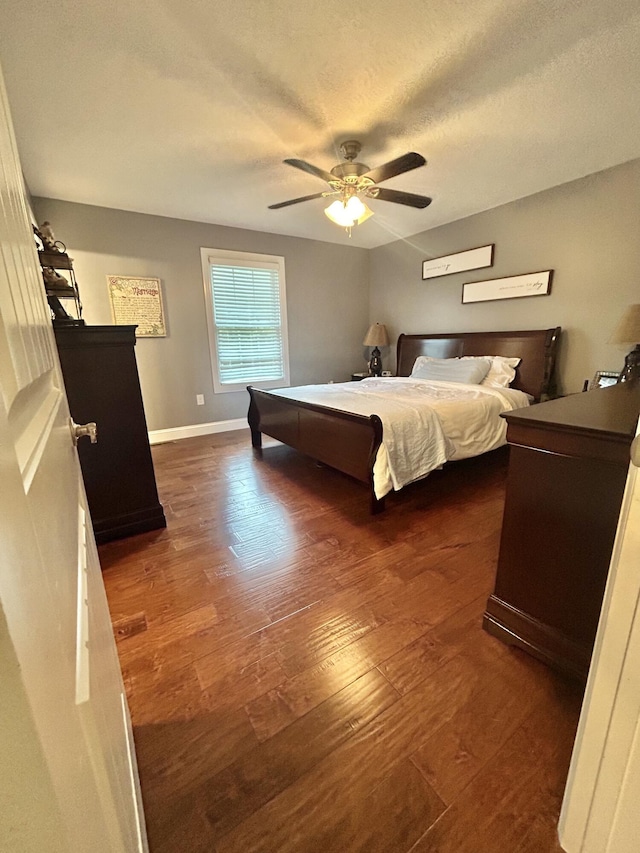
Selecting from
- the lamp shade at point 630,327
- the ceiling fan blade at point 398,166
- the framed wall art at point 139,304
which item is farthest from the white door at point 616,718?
the framed wall art at point 139,304

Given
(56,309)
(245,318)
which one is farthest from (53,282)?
(245,318)

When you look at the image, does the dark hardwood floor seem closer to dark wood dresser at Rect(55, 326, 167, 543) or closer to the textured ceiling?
dark wood dresser at Rect(55, 326, 167, 543)

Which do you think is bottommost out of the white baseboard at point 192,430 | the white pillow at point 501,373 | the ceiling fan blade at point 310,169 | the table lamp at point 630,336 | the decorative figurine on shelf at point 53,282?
the white baseboard at point 192,430

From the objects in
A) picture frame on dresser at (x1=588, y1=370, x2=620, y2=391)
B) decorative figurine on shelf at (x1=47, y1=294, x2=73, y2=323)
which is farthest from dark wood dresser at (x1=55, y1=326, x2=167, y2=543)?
picture frame on dresser at (x1=588, y1=370, x2=620, y2=391)

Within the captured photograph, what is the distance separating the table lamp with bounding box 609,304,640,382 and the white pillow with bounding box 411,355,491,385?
107cm

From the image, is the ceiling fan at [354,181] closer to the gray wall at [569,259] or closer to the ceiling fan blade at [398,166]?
the ceiling fan blade at [398,166]

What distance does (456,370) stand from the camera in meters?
3.57

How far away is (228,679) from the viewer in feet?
4.07

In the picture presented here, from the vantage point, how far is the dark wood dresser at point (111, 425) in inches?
72.1

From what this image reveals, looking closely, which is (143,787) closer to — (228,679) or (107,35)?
(228,679)

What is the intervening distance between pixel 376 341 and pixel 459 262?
1.43 meters

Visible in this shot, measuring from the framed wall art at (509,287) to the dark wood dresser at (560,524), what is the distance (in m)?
2.49

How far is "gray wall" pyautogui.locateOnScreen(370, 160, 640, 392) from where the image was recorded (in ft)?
9.22

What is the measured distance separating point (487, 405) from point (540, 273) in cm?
164
